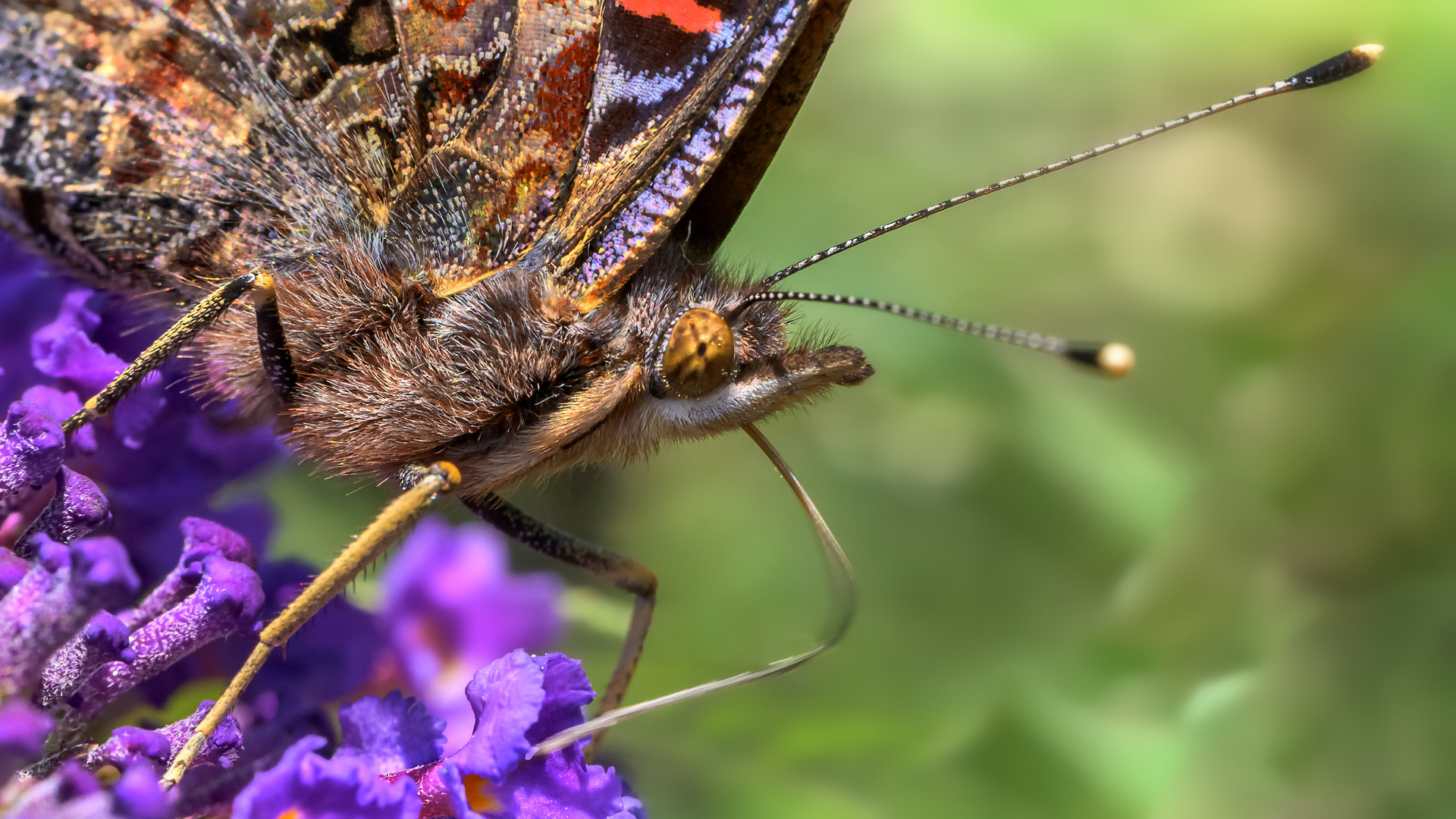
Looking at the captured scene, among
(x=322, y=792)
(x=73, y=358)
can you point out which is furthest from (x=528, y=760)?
(x=73, y=358)

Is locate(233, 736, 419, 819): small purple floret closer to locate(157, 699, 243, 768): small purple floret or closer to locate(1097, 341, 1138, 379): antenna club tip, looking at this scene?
locate(157, 699, 243, 768): small purple floret

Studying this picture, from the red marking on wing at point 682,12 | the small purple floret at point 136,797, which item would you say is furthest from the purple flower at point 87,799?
the red marking on wing at point 682,12

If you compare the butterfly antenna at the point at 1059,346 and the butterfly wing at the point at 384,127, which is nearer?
the butterfly antenna at the point at 1059,346

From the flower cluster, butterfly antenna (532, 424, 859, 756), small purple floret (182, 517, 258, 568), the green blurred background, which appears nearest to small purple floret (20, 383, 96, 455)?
the flower cluster

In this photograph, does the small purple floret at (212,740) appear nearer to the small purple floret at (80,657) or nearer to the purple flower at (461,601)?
the small purple floret at (80,657)

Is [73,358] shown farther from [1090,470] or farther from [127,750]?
[1090,470]
